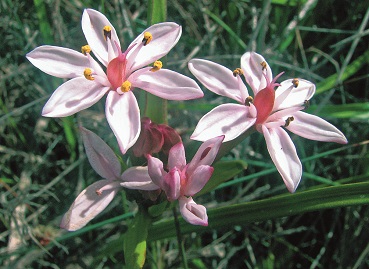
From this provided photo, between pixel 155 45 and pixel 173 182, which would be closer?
pixel 173 182

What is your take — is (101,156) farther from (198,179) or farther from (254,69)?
(254,69)

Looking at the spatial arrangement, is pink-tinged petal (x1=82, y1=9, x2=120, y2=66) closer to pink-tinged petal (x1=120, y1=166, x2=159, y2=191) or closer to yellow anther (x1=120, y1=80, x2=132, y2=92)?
yellow anther (x1=120, y1=80, x2=132, y2=92)

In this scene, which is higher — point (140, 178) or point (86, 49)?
point (86, 49)

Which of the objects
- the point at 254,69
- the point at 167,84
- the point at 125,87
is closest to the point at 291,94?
the point at 254,69

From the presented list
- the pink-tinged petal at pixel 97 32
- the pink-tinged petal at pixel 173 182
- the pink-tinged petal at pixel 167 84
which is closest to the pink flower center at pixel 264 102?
the pink-tinged petal at pixel 167 84

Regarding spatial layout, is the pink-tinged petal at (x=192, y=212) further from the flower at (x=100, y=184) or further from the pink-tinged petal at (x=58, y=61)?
the pink-tinged petal at (x=58, y=61)

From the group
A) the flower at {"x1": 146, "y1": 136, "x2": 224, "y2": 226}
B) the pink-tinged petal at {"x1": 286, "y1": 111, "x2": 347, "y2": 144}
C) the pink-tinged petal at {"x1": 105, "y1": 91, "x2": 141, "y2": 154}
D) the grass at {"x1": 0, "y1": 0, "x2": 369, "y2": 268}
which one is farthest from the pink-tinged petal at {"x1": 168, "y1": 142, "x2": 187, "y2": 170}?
the grass at {"x1": 0, "y1": 0, "x2": 369, "y2": 268}

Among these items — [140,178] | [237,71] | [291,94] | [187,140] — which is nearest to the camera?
[140,178]
